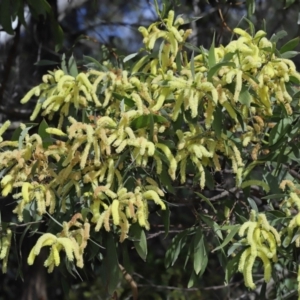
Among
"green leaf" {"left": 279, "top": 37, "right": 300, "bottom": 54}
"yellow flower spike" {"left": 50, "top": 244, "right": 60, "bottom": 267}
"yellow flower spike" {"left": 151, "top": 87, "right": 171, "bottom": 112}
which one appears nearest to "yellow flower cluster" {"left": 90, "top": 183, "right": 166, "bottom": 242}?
"yellow flower spike" {"left": 50, "top": 244, "right": 60, "bottom": 267}

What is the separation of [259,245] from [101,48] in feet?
5.10

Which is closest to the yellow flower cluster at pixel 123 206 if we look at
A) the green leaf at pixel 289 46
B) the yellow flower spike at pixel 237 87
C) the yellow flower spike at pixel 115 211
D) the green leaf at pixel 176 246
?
the yellow flower spike at pixel 115 211

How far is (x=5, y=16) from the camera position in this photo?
262 centimetres

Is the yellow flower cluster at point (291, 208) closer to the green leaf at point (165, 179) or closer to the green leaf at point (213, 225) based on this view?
the green leaf at point (213, 225)

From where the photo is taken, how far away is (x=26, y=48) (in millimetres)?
3748

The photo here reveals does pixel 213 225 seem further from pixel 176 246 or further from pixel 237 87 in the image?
pixel 237 87

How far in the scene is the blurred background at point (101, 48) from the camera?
340 cm

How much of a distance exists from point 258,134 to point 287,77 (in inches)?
9.8

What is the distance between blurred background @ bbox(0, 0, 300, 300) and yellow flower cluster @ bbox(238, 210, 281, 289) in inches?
46.9

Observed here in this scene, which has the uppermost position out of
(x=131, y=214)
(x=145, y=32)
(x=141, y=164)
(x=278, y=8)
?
(x=278, y=8)

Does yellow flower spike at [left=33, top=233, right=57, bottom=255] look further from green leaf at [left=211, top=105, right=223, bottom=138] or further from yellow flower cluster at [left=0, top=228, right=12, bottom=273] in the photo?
green leaf at [left=211, top=105, right=223, bottom=138]

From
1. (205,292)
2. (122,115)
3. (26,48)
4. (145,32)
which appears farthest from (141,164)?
(205,292)

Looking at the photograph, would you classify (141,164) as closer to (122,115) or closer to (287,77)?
(122,115)

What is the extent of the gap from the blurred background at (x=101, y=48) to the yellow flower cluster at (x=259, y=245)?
3.91 ft
